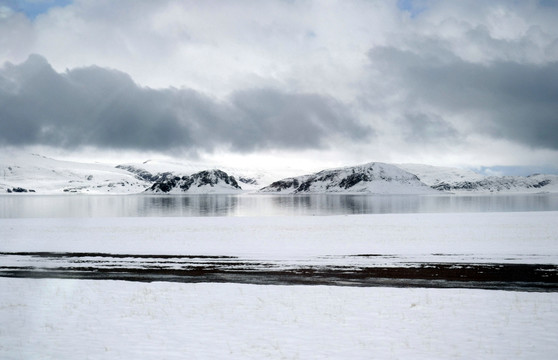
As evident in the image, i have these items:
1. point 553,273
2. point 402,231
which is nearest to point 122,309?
point 553,273

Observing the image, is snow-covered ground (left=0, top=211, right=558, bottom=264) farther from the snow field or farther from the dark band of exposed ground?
the snow field

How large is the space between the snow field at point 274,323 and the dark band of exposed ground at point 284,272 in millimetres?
2558

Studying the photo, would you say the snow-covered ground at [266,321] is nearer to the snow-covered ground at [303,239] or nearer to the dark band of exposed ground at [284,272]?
the dark band of exposed ground at [284,272]

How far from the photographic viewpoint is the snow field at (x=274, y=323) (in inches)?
432

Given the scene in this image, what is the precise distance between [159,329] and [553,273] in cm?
2052

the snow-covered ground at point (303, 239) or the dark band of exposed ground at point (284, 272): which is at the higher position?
the snow-covered ground at point (303, 239)

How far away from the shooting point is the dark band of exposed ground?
20.2 meters

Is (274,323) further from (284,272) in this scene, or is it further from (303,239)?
(303,239)

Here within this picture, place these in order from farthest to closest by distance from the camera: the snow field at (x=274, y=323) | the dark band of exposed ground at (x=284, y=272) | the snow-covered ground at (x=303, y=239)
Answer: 1. the snow-covered ground at (x=303, y=239)
2. the dark band of exposed ground at (x=284, y=272)
3. the snow field at (x=274, y=323)

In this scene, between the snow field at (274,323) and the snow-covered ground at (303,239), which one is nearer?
the snow field at (274,323)

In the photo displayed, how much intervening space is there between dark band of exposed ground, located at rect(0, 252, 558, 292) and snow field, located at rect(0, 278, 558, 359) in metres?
2.56

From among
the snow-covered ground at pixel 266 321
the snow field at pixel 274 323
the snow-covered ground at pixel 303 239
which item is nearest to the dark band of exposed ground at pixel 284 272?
the snow-covered ground at pixel 266 321

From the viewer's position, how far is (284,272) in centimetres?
2317

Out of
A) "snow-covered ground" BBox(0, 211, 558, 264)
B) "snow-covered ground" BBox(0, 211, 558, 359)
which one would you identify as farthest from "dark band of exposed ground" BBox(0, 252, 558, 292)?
"snow-covered ground" BBox(0, 211, 558, 264)
